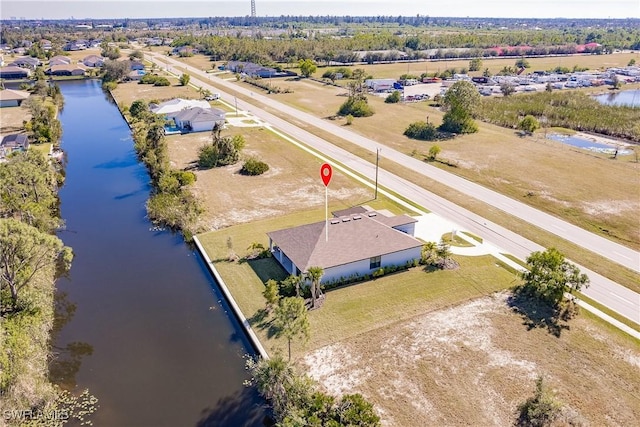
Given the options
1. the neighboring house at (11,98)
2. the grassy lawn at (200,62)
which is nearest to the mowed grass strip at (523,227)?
the neighboring house at (11,98)

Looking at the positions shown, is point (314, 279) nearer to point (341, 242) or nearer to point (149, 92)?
point (341, 242)

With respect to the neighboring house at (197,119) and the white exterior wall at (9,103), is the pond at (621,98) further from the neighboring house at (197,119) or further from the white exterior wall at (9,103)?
the white exterior wall at (9,103)

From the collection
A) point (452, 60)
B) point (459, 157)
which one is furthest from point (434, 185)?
point (452, 60)

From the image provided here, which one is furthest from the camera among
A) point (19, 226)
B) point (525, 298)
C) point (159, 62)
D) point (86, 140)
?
point (159, 62)

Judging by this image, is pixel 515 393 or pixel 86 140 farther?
pixel 86 140

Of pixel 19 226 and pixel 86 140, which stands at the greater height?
pixel 19 226

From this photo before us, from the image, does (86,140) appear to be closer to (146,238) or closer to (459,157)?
(146,238)

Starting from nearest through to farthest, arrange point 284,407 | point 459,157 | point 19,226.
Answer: point 284,407
point 19,226
point 459,157

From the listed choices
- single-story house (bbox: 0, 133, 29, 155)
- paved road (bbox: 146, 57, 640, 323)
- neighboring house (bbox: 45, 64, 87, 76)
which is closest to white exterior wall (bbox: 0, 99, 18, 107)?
single-story house (bbox: 0, 133, 29, 155)
